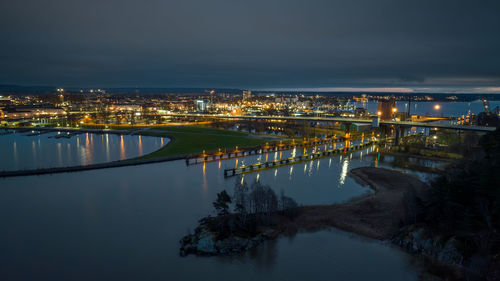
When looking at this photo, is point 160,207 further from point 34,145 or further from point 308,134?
point 308,134

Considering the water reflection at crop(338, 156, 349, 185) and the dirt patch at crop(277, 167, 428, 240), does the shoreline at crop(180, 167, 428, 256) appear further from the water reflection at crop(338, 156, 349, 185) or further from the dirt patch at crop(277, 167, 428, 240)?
the water reflection at crop(338, 156, 349, 185)

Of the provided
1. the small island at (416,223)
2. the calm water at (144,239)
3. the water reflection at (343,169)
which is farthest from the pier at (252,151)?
the small island at (416,223)

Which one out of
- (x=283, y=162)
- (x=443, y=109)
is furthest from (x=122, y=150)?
(x=443, y=109)

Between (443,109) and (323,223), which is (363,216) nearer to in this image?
(323,223)

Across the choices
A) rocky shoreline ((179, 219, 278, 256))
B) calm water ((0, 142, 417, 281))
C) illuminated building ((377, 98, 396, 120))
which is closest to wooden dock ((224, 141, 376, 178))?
calm water ((0, 142, 417, 281))

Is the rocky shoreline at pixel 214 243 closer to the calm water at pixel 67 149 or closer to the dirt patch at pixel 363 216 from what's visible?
the dirt patch at pixel 363 216

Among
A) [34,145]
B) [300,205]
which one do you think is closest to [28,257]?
[300,205]
